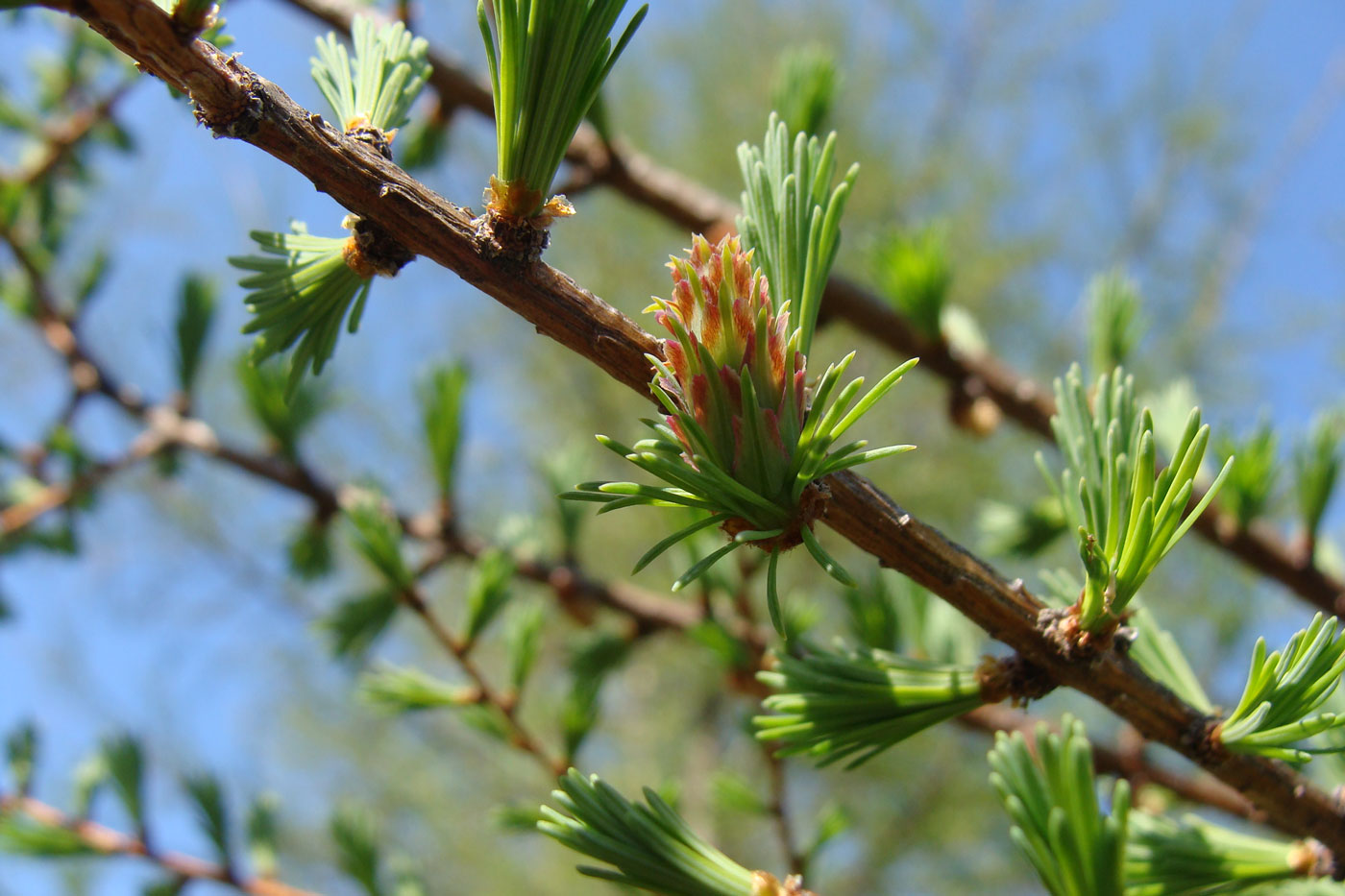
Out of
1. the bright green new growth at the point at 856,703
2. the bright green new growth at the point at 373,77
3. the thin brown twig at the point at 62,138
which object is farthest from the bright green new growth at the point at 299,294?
the thin brown twig at the point at 62,138

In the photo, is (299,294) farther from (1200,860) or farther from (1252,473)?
(1252,473)

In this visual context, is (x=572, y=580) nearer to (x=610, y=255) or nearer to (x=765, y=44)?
(x=610, y=255)

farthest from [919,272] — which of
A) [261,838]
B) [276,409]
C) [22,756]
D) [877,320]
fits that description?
[22,756]

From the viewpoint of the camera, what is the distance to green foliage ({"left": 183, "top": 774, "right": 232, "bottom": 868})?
497mm

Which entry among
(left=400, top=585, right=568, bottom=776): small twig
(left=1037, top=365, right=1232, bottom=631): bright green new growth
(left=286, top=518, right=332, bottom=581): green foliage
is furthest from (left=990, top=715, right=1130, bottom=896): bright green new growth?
(left=286, top=518, right=332, bottom=581): green foliage

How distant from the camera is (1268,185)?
1.49m

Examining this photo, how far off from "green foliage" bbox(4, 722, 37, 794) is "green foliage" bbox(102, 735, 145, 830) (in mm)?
46

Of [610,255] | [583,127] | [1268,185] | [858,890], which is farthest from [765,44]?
[858,890]

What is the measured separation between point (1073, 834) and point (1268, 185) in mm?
1682

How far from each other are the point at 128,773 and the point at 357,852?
0.51ft

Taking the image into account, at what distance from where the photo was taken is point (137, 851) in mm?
499

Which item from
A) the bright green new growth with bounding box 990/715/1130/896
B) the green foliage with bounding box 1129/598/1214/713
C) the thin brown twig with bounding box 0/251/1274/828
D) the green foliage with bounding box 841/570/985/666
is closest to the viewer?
the bright green new growth with bounding box 990/715/1130/896

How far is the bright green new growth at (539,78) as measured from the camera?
198 mm

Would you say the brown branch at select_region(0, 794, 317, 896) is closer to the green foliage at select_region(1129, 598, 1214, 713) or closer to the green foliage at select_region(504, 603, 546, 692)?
the green foliage at select_region(504, 603, 546, 692)
